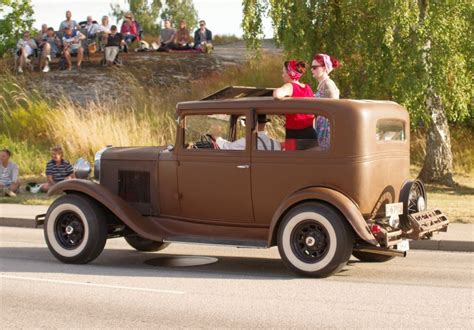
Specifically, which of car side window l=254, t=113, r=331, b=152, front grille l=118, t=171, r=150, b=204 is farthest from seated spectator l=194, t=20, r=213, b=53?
car side window l=254, t=113, r=331, b=152

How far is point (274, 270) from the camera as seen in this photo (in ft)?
36.1

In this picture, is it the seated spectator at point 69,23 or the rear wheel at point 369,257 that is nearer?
the rear wheel at point 369,257

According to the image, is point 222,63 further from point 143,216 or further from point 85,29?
point 143,216

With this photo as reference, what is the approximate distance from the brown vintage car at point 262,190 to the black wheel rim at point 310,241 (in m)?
0.01

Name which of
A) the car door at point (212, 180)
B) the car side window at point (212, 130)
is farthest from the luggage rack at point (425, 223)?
the car side window at point (212, 130)

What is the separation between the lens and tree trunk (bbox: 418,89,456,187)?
2252 centimetres

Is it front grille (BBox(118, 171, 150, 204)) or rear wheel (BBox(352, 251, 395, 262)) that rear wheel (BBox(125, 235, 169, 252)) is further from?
rear wheel (BBox(352, 251, 395, 262))

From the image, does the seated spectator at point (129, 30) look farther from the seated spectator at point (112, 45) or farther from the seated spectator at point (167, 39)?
the seated spectator at point (112, 45)

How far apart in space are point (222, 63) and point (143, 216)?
77.0 ft

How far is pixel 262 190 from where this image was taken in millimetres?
10547

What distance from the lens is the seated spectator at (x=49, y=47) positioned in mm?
34031

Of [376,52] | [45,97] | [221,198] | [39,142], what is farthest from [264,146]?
[45,97]

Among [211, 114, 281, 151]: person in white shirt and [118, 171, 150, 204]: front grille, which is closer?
[211, 114, 281, 151]: person in white shirt

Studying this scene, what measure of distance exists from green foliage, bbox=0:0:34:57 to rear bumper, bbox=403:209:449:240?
89.8 ft
